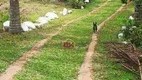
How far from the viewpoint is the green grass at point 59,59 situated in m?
18.6

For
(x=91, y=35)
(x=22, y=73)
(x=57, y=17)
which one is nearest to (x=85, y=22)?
(x=57, y=17)

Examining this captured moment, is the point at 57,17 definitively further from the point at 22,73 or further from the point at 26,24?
the point at 22,73

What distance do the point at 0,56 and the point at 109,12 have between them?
24.8 metres

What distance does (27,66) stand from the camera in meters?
20.0

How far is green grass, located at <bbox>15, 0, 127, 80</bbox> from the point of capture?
18.6 meters

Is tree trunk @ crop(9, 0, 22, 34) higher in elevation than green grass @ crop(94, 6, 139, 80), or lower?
higher

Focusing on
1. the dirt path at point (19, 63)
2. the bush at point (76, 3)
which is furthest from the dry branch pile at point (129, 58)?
the bush at point (76, 3)

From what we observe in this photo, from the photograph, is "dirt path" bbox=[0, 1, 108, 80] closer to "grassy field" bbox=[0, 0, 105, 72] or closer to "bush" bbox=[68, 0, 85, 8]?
"grassy field" bbox=[0, 0, 105, 72]

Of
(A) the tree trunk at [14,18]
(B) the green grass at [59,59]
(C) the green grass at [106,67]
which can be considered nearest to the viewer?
(B) the green grass at [59,59]

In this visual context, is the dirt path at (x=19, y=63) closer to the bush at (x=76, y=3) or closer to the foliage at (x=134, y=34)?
the foliage at (x=134, y=34)

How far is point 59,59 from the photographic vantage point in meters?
21.9

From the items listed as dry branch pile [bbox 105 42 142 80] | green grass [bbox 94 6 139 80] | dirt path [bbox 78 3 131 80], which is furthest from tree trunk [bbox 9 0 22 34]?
dry branch pile [bbox 105 42 142 80]

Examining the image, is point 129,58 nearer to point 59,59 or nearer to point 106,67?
point 106,67

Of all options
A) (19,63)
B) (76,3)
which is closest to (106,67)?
(19,63)
